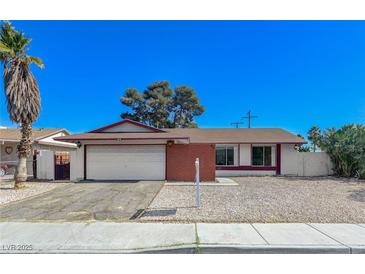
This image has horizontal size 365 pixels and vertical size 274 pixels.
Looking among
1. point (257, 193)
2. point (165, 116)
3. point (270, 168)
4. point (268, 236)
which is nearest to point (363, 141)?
point (270, 168)

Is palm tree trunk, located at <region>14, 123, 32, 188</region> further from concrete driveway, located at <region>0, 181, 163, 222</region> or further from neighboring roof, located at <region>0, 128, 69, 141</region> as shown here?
neighboring roof, located at <region>0, 128, 69, 141</region>

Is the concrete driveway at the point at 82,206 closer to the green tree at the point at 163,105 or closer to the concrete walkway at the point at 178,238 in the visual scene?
the concrete walkway at the point at 178,238

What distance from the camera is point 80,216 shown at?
6684mm

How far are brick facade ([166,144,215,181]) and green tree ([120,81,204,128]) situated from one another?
2106cm

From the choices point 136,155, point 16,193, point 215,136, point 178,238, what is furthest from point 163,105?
point 178,238

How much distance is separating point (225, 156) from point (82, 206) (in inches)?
485

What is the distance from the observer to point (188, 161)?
14.1 metres

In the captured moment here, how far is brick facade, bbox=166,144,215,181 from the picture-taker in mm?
13844

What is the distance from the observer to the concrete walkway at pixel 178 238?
4531mm

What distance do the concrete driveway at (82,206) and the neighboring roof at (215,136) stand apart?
3.91 metres

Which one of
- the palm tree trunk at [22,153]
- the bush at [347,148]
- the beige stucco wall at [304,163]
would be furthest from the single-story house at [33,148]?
the bush at [347,148]

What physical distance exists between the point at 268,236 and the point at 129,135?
10710 mm

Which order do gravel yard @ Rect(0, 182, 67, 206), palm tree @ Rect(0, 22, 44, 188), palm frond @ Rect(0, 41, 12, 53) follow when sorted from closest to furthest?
gravel yard @ Rect(0, 182, 67, 206), palm frond @ Rect(0, 41, 12, 53), palm tree @ Rect(0, 22, 44, 188)

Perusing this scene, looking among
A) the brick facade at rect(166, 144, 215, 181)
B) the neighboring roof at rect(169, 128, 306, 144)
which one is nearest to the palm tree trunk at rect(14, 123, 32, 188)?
the brick facade at rect(166, 144, 215, 181)
